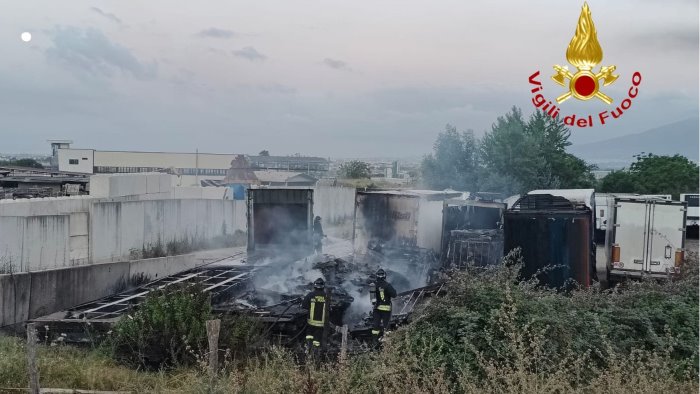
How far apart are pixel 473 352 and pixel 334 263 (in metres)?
5.65

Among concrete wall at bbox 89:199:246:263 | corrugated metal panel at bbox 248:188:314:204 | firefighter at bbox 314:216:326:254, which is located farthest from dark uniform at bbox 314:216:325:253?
concrete wall at bbox 89:199:246:263

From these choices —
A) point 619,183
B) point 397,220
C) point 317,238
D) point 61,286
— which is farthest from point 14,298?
point 619,183

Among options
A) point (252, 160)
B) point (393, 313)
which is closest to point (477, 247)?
point (393, 313)

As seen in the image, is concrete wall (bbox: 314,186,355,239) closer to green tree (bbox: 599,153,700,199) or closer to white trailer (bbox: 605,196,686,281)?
white trailer (bbox: 605,196,686,281)

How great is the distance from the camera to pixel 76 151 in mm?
37531

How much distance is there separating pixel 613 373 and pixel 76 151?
38089mm

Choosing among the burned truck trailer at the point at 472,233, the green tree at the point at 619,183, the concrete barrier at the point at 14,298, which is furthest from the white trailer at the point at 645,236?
the green tree at the point at 619,183

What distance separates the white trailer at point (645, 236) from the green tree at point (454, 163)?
385 inches

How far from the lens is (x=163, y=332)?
7.36m

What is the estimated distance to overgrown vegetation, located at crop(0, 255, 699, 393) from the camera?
5.65m

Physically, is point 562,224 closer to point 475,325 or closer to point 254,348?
point 475,325

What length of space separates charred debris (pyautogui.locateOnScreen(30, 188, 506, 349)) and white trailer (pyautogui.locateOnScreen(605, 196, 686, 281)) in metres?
2.93

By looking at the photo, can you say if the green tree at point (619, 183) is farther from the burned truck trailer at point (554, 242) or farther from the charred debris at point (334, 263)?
the burned truck trailer at point (554, 242)

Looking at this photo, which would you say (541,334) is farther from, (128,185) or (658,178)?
(658,178)
